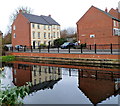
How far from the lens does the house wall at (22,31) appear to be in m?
36.3

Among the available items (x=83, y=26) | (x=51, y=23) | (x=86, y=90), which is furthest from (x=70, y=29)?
(x=86, y=90)

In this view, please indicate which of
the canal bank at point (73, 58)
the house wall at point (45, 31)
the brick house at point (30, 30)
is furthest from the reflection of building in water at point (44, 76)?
the house wall at point (45, 31)

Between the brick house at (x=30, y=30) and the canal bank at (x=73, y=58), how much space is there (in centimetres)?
1414

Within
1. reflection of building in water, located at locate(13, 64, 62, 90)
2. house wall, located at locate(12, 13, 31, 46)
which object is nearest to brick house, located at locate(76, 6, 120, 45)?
house wall, located at locate(12, 13, 31, 46)

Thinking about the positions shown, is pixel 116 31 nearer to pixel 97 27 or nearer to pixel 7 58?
pixel 97 27

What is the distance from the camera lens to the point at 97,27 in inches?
1083

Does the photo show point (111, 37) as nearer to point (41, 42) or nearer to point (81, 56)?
point (81, 56)

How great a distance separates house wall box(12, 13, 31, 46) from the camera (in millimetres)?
36344

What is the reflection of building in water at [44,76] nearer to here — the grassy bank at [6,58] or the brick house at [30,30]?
the grassy bank at [6,58]

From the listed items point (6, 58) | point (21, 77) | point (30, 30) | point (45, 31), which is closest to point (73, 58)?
point (21, 77)

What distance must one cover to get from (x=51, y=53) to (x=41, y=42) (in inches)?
806

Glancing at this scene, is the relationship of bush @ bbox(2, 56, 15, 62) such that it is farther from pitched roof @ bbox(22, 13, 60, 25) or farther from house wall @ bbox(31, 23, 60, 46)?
pitched roof @ bbox(22, 13, 60, 25)

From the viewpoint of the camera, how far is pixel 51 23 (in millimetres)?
43281

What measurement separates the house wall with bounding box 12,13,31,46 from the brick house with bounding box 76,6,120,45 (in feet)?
41.3
